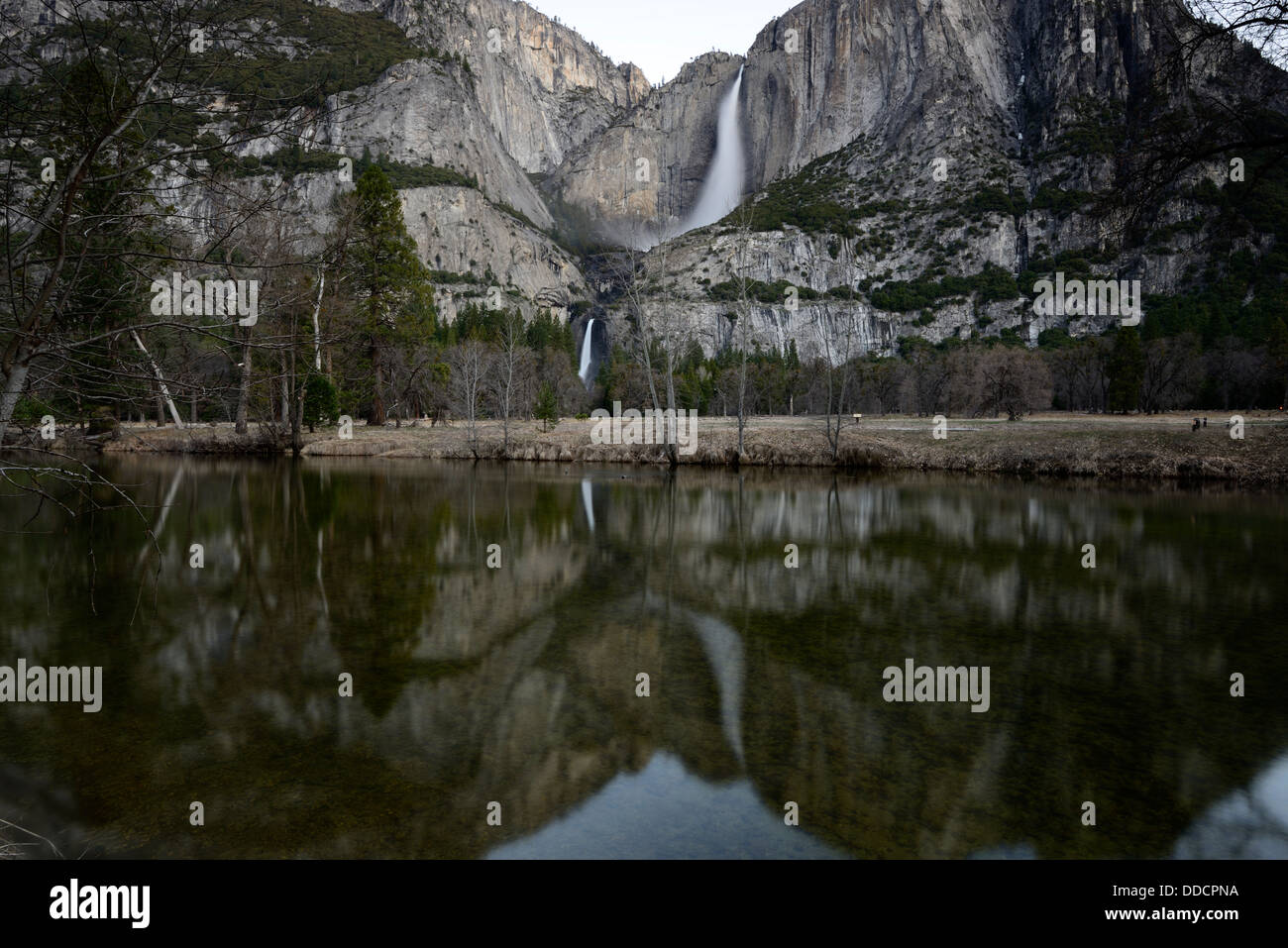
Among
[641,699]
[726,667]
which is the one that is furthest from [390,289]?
[641,699]

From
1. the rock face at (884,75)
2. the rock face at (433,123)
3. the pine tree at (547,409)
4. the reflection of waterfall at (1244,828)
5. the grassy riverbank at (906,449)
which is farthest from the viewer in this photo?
the rock face at (884,75)

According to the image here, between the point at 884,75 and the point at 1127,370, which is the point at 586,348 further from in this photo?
the point at 1127,370

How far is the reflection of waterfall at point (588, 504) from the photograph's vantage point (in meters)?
16.9

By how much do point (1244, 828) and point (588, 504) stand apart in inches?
668

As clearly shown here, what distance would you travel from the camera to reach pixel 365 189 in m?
43.1

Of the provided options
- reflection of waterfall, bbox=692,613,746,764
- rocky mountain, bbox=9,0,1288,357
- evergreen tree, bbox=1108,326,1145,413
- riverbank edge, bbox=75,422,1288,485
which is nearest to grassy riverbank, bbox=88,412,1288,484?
riverbank edge, bbox=75,422,1288,485

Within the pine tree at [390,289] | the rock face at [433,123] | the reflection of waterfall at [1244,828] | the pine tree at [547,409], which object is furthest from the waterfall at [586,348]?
the reflection of waterfall at [1244,828]

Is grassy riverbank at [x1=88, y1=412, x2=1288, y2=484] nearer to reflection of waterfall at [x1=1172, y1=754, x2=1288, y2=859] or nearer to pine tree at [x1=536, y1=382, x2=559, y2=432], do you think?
pine tree at [x1=536, y1=382, x2=559, y2=432]

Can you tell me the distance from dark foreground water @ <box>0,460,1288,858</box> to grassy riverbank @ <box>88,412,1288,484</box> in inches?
706

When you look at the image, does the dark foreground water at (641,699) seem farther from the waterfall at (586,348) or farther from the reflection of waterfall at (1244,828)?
the waterfall at (586,348)

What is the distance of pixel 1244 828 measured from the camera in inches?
169

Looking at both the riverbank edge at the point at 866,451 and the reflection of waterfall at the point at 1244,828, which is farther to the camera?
the riverbank edge at the point at 866,451

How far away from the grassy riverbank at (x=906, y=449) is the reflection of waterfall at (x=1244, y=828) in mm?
29293
